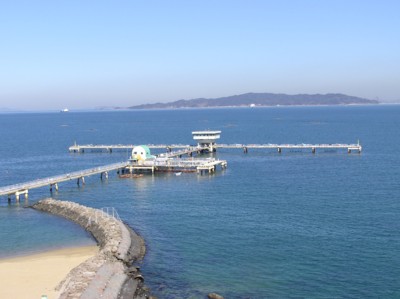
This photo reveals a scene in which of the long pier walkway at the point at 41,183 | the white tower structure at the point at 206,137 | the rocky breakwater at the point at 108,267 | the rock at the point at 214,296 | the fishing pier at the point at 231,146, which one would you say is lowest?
the rock at the point at 214,296

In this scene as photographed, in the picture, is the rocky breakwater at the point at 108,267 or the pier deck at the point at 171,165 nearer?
the rocky breakwater at the point at 108,267

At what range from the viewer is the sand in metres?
34.1

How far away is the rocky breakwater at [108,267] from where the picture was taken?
3309 cm

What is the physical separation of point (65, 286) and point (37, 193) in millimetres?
39248

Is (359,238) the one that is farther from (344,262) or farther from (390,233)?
(344,262)

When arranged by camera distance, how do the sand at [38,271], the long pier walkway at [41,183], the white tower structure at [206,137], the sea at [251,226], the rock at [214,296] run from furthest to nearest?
1. the white tower structure at [206,137]
2. the long pier walkway at [41,183]
3. the sea at [251,226]
4. the sand at [38,271]
5. the rock at [214,296]

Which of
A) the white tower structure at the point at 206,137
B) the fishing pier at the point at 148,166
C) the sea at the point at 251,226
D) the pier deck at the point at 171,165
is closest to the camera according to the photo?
the sea at the point at 251,226

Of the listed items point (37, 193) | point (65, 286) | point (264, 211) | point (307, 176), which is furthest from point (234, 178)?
point (65, 286)

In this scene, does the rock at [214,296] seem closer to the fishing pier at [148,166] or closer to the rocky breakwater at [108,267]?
the rocky breakwater at [108,267]

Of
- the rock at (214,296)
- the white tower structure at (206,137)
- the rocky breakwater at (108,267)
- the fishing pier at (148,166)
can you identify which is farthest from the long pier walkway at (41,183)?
the rock at (214,296)

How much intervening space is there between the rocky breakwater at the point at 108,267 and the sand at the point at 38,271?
41.8 inches

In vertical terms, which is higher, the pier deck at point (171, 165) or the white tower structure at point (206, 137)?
the white tower structure at point (206, 137)

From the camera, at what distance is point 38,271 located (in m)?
38.4

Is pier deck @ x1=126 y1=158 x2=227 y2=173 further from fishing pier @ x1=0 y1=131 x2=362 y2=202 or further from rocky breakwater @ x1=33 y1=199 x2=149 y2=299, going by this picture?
rocky breakwater @ x1=33 y1=199 x2=149 y2=299
